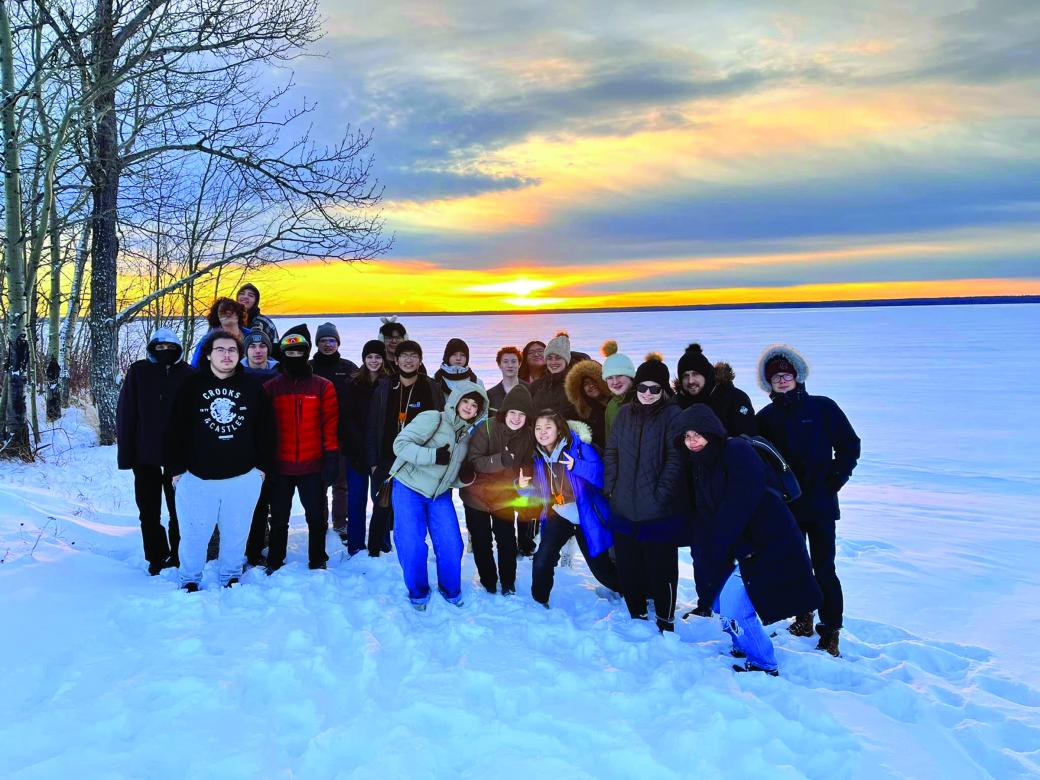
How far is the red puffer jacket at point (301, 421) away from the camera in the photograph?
4641 millimetres

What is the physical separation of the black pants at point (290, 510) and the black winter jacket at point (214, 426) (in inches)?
14.8

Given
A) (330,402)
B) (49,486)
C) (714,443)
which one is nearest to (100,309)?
(49,486)

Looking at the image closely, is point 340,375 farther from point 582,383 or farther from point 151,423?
point 582,383

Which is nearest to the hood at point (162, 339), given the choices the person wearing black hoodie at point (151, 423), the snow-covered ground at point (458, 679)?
the person wearing black hoodie at point (151, 423)

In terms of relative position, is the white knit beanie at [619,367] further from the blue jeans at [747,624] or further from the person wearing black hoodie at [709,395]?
the blue jeans at [747,624]

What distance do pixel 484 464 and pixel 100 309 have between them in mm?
7363

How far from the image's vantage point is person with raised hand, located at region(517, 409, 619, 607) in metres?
4.29

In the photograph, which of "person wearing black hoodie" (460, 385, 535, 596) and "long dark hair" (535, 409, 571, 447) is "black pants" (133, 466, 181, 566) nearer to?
"person wearing black hoodie" (460, 385, 535, 596)

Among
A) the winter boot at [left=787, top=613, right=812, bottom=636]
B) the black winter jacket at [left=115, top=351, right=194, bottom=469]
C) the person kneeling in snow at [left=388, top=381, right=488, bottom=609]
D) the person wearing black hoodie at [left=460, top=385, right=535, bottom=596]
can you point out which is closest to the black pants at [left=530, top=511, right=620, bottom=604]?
the person wearing black hoodie at [left=460, top=385, right=535, bottom=596]

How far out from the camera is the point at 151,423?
441 cm

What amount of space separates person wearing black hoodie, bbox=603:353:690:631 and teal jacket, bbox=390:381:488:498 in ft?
3.48

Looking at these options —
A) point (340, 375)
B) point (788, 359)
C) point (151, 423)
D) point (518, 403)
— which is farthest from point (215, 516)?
point (788, 359)

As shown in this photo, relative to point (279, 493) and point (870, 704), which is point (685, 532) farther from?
point (279, 493)

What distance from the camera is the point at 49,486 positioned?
678 cm
